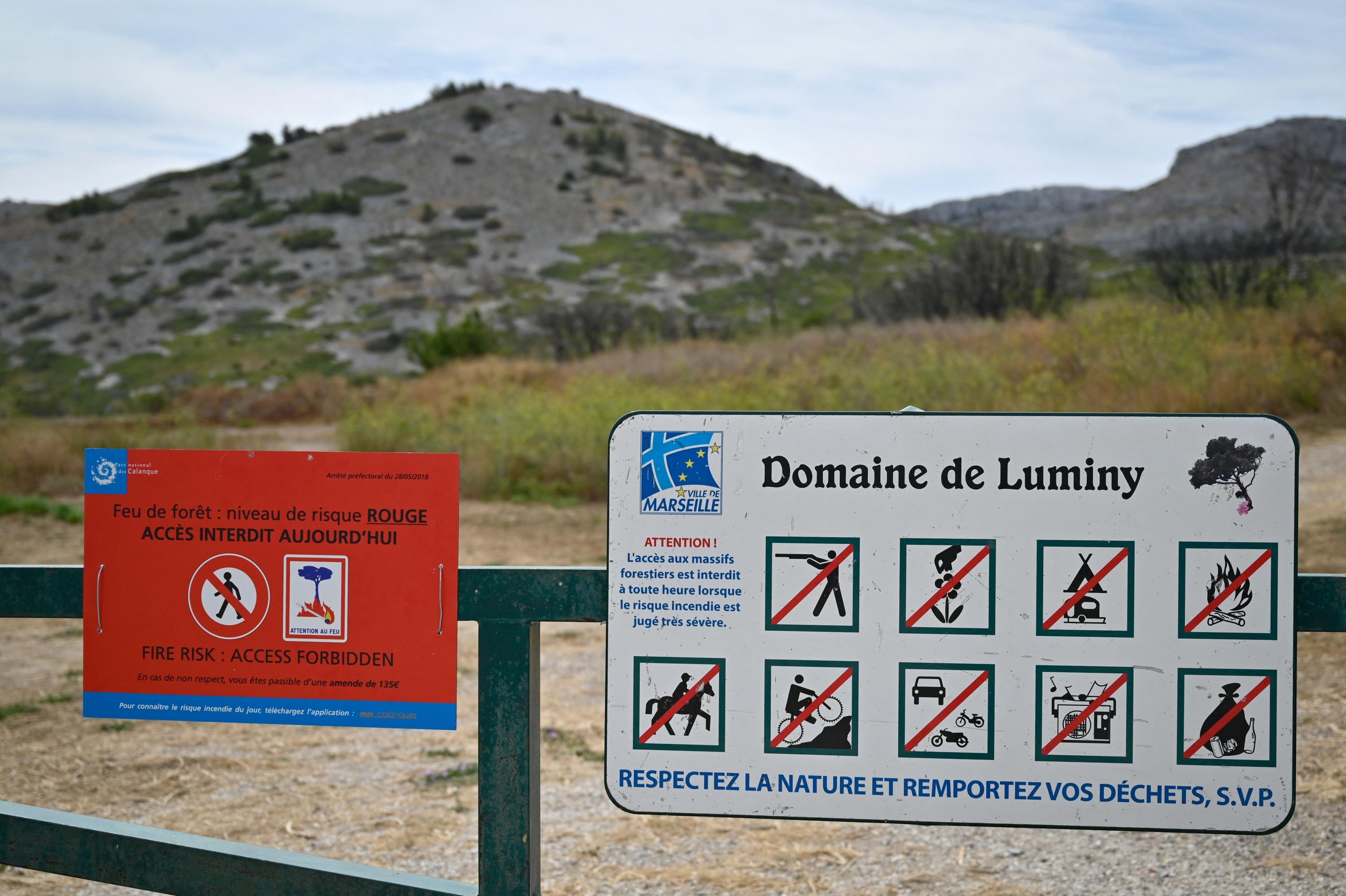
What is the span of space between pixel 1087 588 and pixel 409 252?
4612 centimetres

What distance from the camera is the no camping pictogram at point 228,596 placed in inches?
70.2

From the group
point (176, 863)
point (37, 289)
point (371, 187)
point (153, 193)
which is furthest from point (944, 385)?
point (153, 193)

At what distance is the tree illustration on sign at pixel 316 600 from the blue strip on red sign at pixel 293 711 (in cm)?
14

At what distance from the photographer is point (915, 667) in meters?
1.65

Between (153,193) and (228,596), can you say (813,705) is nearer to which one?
(228,596)

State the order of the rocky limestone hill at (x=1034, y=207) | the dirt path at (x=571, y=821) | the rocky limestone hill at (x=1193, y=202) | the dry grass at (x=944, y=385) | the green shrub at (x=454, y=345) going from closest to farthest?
1. the dirt path at (x=571, y=821)
2. the dry grass at (x=944, y=385)
3. the green shrub at (x=454, y=345)
4. the rocky limestone hill at (x=1193, y=202)
5. the rocky limestone hill at (x=1034, y=207)

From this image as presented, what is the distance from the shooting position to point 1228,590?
1.60 metres

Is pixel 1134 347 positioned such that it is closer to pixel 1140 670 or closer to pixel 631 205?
pixel 1140 670

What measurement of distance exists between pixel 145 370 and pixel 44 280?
15.6m

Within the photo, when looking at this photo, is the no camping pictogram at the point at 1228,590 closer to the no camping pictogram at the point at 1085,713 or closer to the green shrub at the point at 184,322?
the no camping pictogram at the point at 1085,713

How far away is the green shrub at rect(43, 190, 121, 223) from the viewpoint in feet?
172

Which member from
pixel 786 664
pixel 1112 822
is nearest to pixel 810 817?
pixel 786 664

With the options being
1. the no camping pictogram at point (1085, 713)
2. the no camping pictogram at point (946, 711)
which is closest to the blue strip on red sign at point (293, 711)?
the no camping pictogram at point (946, 711)

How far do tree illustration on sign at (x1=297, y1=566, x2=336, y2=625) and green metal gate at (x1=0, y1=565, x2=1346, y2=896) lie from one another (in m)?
0.24
